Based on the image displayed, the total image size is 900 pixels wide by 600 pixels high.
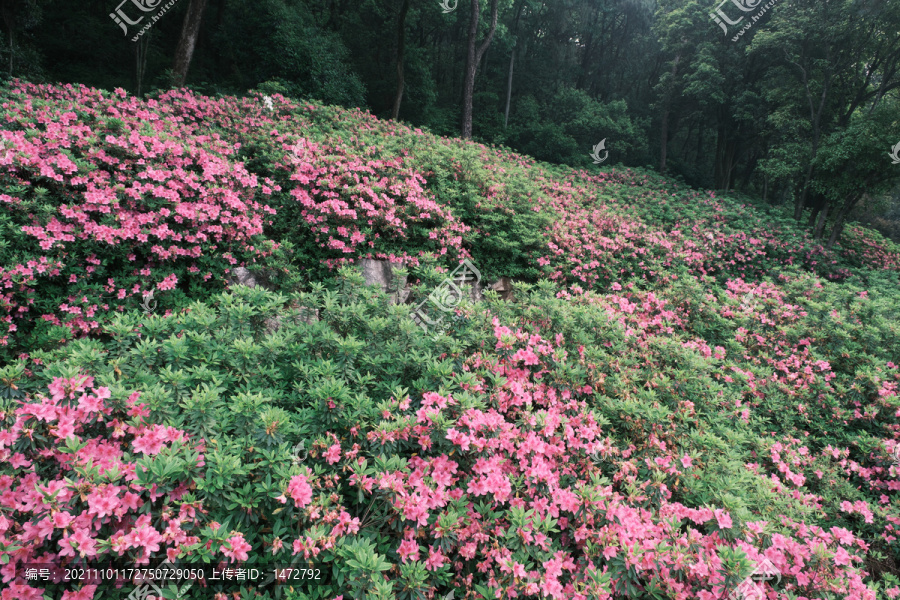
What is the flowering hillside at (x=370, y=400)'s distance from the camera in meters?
1.57

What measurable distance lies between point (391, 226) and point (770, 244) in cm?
947

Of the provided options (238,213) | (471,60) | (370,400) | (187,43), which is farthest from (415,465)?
(471,60)

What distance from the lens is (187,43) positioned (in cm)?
811

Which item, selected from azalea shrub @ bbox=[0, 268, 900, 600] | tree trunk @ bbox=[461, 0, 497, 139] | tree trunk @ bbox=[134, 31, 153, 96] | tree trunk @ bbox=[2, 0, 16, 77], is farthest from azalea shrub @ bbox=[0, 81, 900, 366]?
tree trunk @ bbox=[2, 0, 16, 77]

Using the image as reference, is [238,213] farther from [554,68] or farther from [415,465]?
[554,68]

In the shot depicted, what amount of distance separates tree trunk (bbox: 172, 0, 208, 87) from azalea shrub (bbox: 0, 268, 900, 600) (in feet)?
24.9

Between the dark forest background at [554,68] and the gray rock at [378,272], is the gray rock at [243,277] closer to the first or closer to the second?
the gray rock at [378,272]

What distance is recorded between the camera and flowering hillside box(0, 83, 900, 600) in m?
1.57

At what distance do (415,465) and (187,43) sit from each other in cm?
990

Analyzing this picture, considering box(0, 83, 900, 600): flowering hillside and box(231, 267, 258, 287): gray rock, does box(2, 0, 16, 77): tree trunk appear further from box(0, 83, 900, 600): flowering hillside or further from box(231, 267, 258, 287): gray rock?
box(231, 267, 258, 287): gray rock

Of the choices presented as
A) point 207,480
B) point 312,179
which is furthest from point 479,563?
point 312,179

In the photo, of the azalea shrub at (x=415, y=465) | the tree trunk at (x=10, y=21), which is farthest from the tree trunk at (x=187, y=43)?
the azalea shrub at (x=415, y=465)

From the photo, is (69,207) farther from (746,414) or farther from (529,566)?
(746,414)

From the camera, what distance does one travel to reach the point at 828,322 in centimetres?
514
